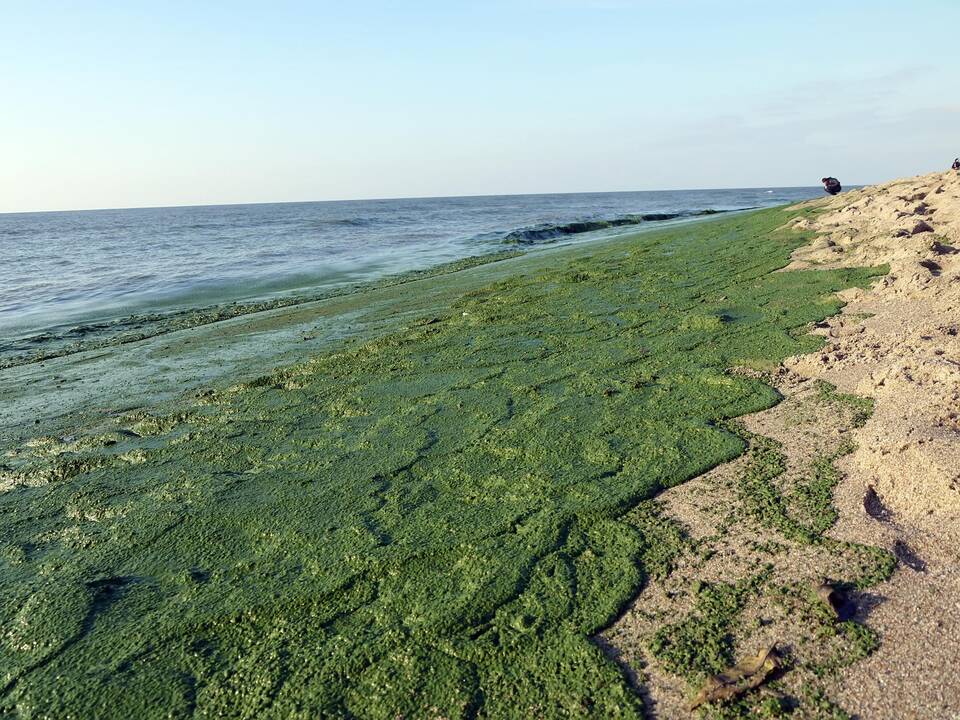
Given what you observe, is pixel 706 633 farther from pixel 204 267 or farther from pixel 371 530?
pixel 204 267

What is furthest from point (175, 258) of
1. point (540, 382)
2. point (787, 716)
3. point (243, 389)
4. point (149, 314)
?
point (787, 716)

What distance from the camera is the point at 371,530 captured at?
3.53m

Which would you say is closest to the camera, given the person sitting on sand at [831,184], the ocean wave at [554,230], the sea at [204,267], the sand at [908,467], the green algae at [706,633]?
the sand at [908,467]

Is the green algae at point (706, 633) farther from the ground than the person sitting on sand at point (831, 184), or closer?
closer

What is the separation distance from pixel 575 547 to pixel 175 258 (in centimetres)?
2538

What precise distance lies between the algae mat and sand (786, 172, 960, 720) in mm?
640

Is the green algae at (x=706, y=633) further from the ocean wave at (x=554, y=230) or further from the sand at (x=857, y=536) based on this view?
the ocean wave at (x=554, y=230)

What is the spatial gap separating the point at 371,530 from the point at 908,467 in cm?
287

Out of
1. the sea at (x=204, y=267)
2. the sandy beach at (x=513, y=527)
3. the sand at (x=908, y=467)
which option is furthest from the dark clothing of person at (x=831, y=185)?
the sandy beach at (x=513, y=527)

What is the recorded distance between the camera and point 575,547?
3.24 meters

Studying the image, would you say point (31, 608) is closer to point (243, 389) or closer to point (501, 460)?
point (501, 460)

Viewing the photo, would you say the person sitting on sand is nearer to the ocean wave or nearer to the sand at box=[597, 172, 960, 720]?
the ocean wave

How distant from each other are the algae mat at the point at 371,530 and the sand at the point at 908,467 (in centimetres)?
64

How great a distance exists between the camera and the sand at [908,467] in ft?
7.38
